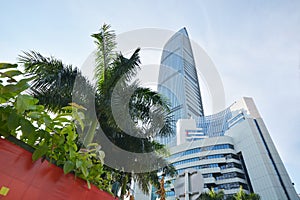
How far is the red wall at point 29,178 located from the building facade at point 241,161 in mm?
32846

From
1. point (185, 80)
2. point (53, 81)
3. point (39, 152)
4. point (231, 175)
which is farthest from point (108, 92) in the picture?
point (185, 80)

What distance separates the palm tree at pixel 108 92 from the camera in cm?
338

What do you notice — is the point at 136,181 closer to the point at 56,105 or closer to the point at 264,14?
the point at 56,105

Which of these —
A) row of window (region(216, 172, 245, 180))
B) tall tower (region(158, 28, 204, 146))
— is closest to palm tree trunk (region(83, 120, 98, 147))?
row of window (region(216, 172, 245, 180))

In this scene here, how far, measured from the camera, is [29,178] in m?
0.61

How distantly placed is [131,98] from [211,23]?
3.29 meters

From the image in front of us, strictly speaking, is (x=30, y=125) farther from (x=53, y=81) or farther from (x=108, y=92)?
(x=53, y=81)

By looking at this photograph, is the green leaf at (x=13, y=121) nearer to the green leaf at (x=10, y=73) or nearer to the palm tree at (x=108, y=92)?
the green leaf at (x=10, y=73)

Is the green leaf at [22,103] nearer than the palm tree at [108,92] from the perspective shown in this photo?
Yes

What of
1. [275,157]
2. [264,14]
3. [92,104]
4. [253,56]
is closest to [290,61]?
[253,56]

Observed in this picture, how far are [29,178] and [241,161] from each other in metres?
44.4

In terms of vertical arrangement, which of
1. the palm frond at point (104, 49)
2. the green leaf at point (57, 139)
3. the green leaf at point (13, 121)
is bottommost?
the green leaf at point (13, 121)

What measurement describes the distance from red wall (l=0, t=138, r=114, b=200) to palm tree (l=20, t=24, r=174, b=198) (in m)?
2.15

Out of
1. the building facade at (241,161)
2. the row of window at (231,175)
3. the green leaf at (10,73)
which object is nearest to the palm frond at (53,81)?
the green leaf at (10,73)
